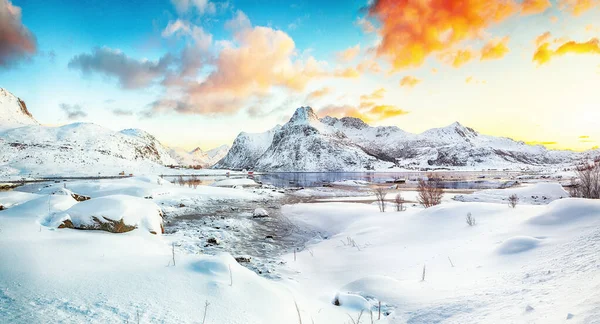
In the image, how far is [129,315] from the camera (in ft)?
10.2

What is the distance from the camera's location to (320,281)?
25.5 ft

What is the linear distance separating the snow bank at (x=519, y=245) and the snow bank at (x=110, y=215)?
1140 centimetres

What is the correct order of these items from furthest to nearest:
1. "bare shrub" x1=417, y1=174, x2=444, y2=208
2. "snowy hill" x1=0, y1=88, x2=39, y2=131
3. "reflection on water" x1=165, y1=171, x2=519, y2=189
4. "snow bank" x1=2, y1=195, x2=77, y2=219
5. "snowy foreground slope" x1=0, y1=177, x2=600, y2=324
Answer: "snowy hill" x1=0, y1=88, x2=39, y2=131 → "reflection on water" x1=165, y1=171, x2=519, y2=189 → "bare shrub" x1=417, y1=174, x2=444, y2=208 → "snow bank" x1=2, y1=195, x2=77, y2=219 → "snowy foreground slope" x1=0, y1=177, x2=600, y2=324

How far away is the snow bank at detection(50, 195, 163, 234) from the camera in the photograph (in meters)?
8.25

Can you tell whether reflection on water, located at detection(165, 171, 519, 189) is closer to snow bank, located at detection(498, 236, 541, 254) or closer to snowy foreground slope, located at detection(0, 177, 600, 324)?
snowy foreground slope, located at detection(0, 177, 600, 324)

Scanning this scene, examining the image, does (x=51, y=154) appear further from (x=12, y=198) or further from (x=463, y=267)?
(x=463, y=267)

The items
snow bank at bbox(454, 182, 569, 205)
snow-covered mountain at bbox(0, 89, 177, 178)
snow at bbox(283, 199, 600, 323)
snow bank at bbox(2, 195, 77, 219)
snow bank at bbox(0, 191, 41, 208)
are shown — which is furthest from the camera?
snow-covered mountain at bbox(0, 89, 177, 178)

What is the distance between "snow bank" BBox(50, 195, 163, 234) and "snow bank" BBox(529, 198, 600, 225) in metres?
13.3

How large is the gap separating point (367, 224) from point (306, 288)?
7.91m

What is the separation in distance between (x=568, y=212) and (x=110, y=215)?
554 inches

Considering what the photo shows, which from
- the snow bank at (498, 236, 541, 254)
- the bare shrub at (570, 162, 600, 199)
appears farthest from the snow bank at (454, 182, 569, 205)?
the snow bank at (498, 236, 541, 254)

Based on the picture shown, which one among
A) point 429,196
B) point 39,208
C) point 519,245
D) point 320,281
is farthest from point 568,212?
point 39,208

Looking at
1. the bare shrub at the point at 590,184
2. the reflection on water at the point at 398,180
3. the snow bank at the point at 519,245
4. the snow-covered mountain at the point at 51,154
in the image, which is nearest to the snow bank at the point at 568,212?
the snow bank at the point at 519,245

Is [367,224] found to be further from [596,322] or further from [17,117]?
[17,117]
